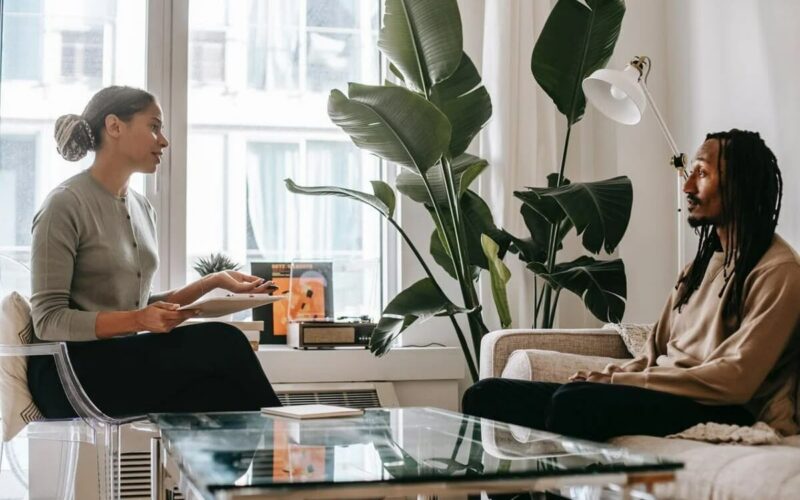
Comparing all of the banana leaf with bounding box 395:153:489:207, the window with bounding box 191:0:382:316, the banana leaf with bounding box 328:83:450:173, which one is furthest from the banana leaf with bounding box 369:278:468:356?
the window with bounding box 191:0:382:316

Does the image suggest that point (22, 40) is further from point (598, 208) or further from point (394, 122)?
point (598, 208)

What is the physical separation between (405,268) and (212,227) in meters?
0.76

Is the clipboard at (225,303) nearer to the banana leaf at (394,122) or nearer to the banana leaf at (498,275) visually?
the banana leaf at (394,122)

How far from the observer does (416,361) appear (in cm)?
365

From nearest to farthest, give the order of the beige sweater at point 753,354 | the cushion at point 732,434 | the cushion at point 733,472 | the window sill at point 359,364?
1. the cushion at point 733,472
2. the cushion at point 732,434
3. the beige sweater at point 753,354
4. the window sill at point 359,364

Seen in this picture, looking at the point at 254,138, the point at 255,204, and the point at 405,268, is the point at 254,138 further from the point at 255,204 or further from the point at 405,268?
the point at 405,268

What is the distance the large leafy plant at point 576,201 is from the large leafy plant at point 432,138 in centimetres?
17

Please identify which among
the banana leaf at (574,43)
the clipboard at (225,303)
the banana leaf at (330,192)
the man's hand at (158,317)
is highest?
the banana leaf at (574,43)

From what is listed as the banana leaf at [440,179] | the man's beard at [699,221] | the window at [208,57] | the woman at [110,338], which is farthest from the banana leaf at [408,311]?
the window at [208,57]

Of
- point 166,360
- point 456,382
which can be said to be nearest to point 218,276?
point 166,360

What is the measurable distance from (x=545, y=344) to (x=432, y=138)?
74cm

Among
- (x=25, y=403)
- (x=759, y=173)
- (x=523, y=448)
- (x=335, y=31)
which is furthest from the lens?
(x=335, y=31)

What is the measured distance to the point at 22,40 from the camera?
360 centimetres

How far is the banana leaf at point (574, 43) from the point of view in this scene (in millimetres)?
3191
